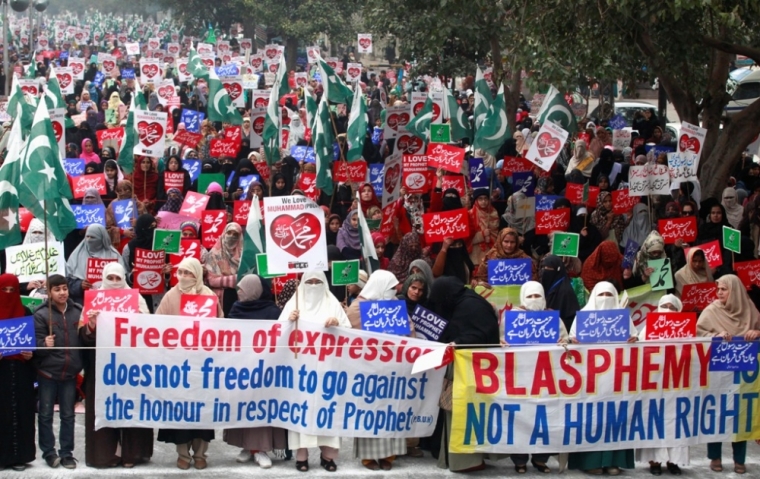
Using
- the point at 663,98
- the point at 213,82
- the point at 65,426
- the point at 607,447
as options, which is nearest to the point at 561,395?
the point at 607,447

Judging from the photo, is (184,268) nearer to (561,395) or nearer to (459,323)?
(459,323)

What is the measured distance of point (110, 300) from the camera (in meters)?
8.66

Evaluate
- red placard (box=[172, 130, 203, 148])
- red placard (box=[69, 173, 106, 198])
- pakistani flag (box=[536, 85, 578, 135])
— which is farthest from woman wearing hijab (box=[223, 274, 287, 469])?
red placard (box=[172, 130, 203, 148])

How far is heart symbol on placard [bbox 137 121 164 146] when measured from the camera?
15.0 meters

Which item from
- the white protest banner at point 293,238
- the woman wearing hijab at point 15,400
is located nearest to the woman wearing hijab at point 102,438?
the woman wearing hijab at point 15,400

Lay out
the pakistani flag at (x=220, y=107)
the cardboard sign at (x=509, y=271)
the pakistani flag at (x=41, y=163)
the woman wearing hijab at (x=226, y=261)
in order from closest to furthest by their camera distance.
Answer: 1. the pakistani flag at (x=41, y=163)
2. the cardboard sign at (x=509, y=271)
3. the woman wearing hijab at (x=226, y=261)
4. the pakistani flag at (x=220, y=107)

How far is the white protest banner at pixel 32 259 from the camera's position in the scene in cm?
1013

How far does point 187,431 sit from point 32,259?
7.86ft

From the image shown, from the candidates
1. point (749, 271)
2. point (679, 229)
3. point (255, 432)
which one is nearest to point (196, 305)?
point (255, 432)

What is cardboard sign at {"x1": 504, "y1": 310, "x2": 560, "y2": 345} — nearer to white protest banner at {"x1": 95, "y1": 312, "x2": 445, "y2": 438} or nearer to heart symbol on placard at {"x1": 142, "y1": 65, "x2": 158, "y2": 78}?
white protest banner at {"x1": 95, "y1": 312, "x2": 445, "y2": 438}

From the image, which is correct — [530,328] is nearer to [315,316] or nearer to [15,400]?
[315,316]

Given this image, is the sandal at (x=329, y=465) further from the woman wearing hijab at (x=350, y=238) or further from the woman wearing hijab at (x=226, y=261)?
the woman wearing hijab at (x=350, y=238)

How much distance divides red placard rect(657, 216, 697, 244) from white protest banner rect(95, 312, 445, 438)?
4.31 metres

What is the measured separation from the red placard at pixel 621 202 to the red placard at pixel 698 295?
117 inches
